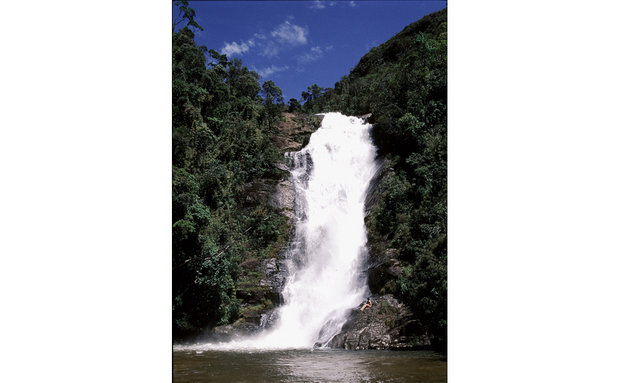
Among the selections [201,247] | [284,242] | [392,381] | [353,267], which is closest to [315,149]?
[284,242]

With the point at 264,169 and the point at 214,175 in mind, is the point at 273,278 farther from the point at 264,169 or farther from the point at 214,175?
the point at 264,169

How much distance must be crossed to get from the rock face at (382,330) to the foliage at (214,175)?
2.50 meters

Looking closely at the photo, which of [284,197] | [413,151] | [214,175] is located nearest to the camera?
[214,175]

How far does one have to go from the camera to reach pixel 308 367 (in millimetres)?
5355

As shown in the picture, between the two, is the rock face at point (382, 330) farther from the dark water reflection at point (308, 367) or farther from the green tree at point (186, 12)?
the green tree at point (186, 12)

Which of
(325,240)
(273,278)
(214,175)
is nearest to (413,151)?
(325,240)

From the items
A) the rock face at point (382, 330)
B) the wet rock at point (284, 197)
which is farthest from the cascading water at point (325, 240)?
the rock face at point (382, 330)

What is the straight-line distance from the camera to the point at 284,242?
11.2m

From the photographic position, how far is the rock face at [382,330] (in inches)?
289

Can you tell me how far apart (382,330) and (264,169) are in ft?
21.3

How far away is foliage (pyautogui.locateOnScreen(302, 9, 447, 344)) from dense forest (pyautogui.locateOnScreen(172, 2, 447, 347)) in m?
0.03
